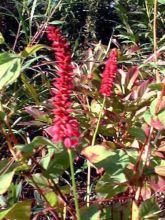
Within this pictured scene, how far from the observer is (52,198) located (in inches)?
43.8

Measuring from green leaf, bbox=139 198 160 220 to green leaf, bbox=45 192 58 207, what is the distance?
21cm

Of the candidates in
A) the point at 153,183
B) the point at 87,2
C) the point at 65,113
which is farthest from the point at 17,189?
the point at 87,2

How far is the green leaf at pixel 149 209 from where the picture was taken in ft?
3.21

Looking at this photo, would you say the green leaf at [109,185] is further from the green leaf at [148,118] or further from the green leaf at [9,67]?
the green leaf at [9,67]

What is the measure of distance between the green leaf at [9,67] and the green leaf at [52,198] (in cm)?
28

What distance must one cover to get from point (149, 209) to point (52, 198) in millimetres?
227

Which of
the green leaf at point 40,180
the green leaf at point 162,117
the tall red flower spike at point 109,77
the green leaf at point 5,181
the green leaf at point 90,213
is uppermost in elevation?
the tall red flower spike at point 109,77

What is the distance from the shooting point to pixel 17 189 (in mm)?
1153

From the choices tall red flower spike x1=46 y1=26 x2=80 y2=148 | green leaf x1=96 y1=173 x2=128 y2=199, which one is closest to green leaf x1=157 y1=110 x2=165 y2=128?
green leaf x1=96 y1=173 x2=128 y2=199

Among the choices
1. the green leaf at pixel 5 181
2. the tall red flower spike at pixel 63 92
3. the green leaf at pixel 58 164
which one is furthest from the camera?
the green leaf at pixel 58 164

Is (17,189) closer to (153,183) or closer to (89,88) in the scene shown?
(153,183)

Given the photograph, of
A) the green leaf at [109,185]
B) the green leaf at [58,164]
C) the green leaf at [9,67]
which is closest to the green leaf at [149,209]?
the green leaf at [109,185]

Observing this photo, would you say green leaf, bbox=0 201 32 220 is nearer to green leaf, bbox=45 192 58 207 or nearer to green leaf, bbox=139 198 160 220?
green leaf, bbox=45 192 58 207

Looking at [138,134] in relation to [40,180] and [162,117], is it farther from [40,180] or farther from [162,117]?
[40,180]
